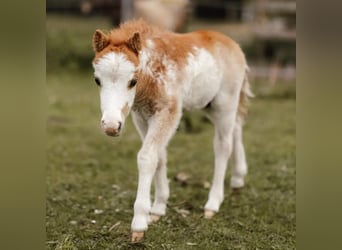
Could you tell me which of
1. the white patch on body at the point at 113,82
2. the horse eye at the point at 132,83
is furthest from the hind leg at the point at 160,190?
the white patch on body at the point at 113,82

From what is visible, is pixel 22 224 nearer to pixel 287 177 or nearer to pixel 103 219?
pixel 103 219

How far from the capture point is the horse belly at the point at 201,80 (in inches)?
192

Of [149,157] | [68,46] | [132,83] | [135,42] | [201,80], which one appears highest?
[135,42]

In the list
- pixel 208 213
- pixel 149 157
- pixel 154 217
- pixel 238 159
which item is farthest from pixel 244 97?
pixel 149 157

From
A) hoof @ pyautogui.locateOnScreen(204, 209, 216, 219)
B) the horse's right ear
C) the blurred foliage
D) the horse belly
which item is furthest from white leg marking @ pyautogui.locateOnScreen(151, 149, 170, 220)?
the blurred foliage

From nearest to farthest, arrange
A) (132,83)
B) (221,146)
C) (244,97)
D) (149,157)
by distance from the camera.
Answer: (132,83) < (149,157) < (221,146) < (244,97)

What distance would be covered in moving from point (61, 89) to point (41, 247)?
35.6 feet

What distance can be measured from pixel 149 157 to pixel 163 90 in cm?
53

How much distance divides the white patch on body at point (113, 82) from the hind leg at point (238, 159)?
7.39ft

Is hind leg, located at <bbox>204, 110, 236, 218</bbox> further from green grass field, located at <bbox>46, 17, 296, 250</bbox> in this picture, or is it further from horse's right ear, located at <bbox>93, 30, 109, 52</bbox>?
horse's right ear, located at <bbox>93, 30, 109, 52</bbox>

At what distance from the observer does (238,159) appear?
5980mm

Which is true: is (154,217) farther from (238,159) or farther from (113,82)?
(113,82)

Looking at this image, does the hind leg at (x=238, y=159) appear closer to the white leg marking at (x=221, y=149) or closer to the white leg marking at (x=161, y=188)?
the white leg marking at (x=221, y=149)

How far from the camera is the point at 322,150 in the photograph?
82.4 inches
